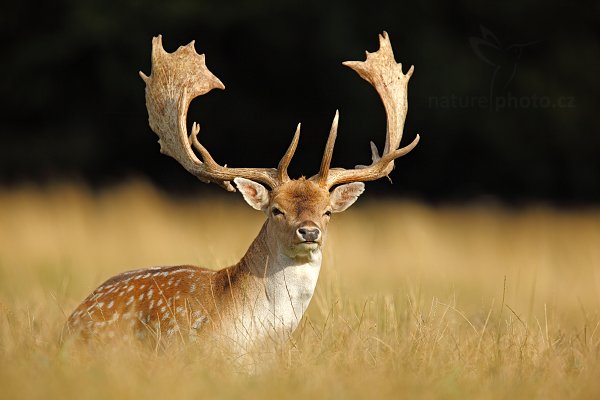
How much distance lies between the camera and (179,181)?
15.3m

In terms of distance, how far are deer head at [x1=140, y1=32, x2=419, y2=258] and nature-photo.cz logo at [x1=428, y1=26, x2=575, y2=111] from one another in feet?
28.2

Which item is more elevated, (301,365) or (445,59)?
(445,59)

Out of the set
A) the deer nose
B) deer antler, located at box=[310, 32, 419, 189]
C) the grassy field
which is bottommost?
the grassy field

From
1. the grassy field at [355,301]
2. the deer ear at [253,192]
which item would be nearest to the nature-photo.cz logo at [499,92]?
the grassy field at [355,301]

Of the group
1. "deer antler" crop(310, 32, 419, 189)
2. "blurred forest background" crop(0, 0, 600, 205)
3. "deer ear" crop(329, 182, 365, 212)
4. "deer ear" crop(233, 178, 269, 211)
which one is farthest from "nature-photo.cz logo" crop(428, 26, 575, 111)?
"deer ear" crop(233, 178, 269, 211)

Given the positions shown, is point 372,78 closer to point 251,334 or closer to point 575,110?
point 251,334

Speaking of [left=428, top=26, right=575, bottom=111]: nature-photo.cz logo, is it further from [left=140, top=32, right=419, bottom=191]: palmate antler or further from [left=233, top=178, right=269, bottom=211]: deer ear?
[left=233, top=178, right=269, bottom=211]: deer ear

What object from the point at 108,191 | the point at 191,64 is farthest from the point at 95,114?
the point at 191,64

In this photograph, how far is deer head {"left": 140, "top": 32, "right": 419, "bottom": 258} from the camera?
5117 mm

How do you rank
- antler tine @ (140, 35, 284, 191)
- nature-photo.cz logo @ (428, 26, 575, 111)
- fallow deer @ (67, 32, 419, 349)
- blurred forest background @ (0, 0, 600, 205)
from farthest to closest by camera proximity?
1. blurred forest background @ (0, 0, 600, 205)
2. nature-photo.cz logo @ (428, 26, 575, 111)
3. antler tine @ (140, 35, 284, 191)
4. fallow deer @ (67, 32, 419, 349)

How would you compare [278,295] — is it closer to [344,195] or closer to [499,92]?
[344,195]

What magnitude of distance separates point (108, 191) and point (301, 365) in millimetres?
7777

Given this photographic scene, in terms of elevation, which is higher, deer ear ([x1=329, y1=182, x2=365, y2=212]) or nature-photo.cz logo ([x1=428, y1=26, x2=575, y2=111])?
nature-photo.cz logo ([x1=428, y1=26, x2=575, y2=111])

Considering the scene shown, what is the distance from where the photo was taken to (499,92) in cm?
1453
